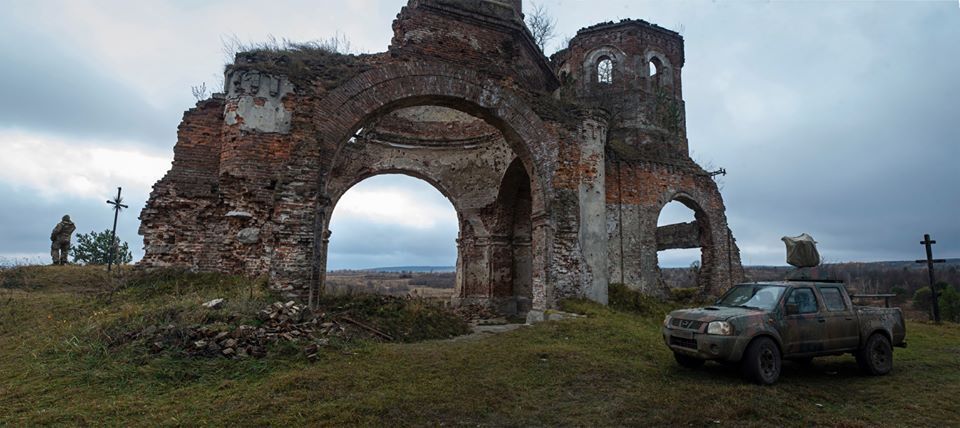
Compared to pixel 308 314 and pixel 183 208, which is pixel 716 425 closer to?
pixel 308 314

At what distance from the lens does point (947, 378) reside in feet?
22.6

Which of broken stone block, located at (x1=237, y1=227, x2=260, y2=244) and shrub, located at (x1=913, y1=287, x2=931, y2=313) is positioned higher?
broken stone block, located at (x1=237, y1=227, x2=260, y2=244)

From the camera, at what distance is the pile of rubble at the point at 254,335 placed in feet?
21.1

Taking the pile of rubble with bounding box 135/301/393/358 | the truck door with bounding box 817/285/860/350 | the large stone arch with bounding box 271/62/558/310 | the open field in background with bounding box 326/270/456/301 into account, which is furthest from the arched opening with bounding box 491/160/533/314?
the truck door with bounding box 817/285/860/350

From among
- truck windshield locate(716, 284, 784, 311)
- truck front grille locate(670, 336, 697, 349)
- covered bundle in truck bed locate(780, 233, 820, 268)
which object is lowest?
truck front grille locate(670, 336, 697, 349)

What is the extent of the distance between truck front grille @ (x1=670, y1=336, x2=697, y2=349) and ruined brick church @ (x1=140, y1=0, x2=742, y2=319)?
Result: 521 centimetres

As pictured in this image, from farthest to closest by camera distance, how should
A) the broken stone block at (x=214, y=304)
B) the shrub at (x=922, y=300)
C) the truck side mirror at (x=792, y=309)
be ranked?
1. the shrub at (x=922, y=300)
2. the broken stone block at (x=214, y=304)
3. the truck side mirror at (x=792, y=309)

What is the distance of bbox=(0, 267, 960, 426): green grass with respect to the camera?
4.82m

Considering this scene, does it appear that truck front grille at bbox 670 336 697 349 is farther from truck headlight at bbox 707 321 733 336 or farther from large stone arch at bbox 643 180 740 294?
large stone arch at bbox 643 180 740 294

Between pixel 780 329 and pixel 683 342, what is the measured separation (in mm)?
1177

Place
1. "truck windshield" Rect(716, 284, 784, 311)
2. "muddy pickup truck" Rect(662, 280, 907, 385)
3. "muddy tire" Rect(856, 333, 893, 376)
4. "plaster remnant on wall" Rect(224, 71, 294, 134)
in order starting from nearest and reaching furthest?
"muddy pickup truck" Rect(662, 280, 907, 385), "truck windshield" Rect(716, 284, 784, 311), "muddy tire" Rect(856, 333, 893, 376), "plaster remnant on wall" Rect(224, 71, 294, 134)

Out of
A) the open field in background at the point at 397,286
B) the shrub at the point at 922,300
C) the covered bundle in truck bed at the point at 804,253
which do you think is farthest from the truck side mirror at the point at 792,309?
the shrub at the point at 922,300

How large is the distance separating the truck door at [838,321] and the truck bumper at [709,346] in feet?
5.68

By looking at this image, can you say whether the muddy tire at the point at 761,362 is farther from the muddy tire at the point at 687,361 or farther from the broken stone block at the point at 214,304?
the broken stone block at the point at 214,304
